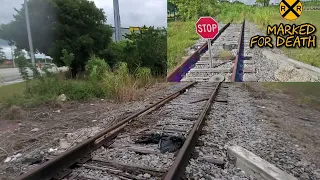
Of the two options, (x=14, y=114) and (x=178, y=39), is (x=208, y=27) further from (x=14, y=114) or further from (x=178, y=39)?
(x=14, y=114)

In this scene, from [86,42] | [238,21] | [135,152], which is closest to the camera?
[135,152]

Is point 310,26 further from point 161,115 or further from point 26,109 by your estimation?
point 26,109

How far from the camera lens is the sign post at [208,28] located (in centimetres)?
962

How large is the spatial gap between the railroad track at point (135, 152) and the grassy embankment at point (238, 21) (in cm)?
432

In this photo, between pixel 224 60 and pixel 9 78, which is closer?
pixel 224 60

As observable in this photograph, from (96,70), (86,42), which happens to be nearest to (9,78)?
(86,42)

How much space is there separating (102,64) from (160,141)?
7271mm

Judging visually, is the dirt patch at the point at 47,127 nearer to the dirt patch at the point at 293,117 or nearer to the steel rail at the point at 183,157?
the steel rail at the point at 183,157

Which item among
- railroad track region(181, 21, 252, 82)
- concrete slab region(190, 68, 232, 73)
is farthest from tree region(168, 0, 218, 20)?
concrete slab region(190, 68, 232, 73)

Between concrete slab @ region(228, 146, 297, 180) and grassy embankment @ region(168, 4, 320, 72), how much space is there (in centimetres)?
605

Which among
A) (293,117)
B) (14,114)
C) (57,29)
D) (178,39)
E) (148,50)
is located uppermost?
(57,29)

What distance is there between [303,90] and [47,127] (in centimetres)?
806

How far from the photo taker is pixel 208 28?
9648 millimetres

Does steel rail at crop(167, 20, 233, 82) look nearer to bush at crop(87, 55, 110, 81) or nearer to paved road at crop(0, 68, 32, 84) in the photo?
bush at crop(87, 55, 110, 81)
